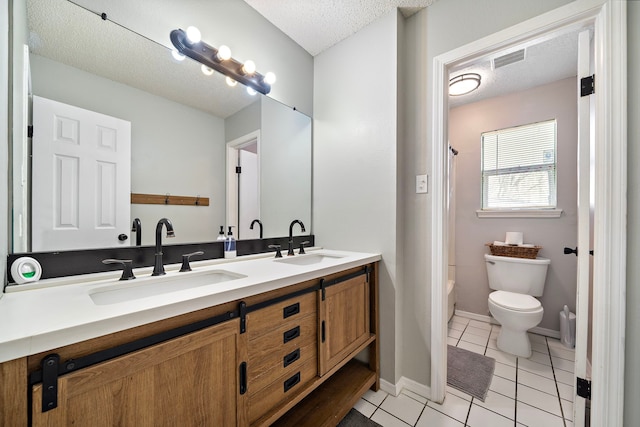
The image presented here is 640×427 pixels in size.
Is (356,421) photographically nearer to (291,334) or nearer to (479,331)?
(291,334)

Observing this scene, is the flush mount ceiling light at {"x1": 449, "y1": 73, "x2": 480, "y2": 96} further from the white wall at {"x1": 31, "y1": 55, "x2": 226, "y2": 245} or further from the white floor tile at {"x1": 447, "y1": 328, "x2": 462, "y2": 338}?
the white floor tile at {"x1": 447, "y1": 328, "x2": 462, "y2": 338}

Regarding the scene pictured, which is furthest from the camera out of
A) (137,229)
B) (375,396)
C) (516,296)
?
(516,296)

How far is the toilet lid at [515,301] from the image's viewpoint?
198 centimetres

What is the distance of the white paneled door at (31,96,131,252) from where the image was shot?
0.99m

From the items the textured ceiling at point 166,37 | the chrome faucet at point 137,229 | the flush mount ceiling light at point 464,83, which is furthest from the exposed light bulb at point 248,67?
the flush mount ceiling light at point 464,83

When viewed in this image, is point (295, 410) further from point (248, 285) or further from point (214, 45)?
point (214, 45)

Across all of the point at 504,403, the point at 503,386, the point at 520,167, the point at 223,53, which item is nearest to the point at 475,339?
the point at 503,386

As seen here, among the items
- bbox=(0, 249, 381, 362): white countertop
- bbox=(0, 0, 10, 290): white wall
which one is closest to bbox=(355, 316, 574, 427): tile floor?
bbox=(0, 249, 381, 362): white countertop

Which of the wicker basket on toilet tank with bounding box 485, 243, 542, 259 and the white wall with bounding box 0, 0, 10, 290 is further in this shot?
the wicker basket on toilet tank with bounding box 485, 243, 542, 259

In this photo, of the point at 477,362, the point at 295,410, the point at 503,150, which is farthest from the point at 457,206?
the point at 295,410

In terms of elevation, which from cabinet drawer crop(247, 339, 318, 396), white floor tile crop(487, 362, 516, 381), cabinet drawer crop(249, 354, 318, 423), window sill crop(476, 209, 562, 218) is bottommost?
white floor tile crop(487, 362, 516, 381)

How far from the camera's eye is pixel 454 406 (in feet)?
4.88

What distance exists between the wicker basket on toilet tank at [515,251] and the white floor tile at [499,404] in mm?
1353

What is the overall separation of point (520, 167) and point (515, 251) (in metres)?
0.88
